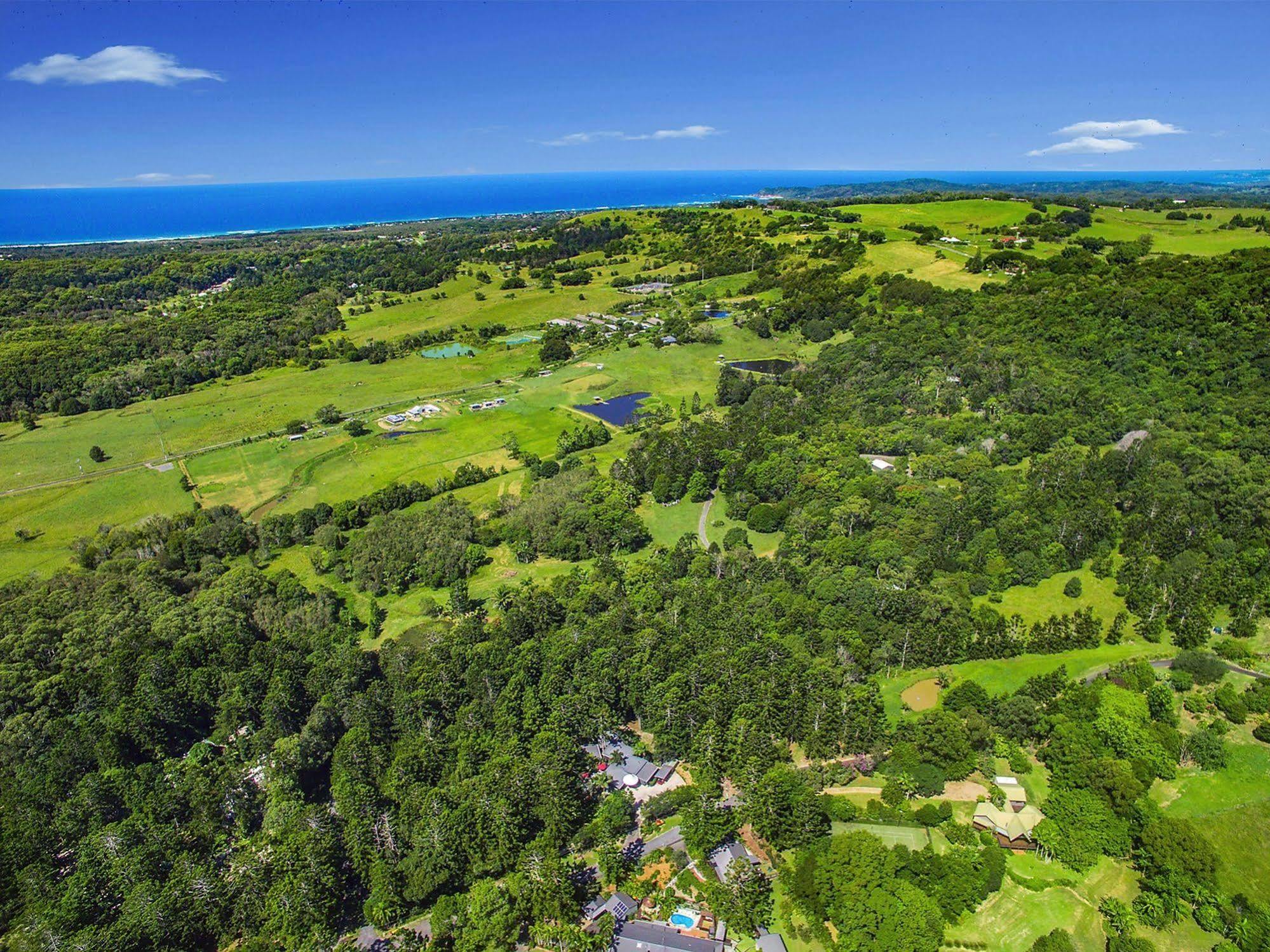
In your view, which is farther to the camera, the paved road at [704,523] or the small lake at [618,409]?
the small lake at [618,409]

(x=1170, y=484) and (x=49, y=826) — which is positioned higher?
(x=1170, y=484)

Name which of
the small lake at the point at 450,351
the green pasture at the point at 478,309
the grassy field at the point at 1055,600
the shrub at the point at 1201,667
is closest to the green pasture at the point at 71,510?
the small lake at the point at 450,351

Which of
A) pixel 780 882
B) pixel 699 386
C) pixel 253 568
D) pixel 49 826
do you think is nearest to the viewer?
pixel 780 882

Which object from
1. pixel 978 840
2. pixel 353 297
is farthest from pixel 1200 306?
pixel 353 297

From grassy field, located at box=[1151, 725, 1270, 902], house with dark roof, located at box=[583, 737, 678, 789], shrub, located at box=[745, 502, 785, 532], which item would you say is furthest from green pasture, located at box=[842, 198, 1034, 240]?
house with dark roof, located at box=[583, 737, 678, 789]

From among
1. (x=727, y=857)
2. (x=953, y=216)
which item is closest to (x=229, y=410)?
(x=727, y=857)

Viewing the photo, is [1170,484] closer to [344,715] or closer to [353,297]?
[344,715]

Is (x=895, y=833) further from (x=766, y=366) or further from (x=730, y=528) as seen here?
(x=766, y=366)

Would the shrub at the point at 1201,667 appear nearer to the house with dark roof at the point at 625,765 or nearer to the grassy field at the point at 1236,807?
the grassy field at the point at 1236,807
